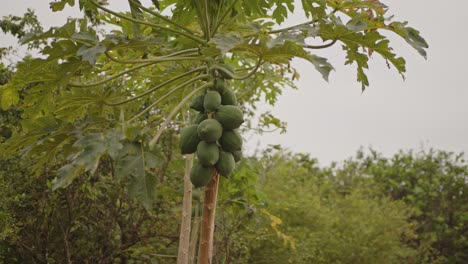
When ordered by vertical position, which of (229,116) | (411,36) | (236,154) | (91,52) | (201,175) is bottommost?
(201,175)

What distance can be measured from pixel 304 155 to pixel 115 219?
13.5 m

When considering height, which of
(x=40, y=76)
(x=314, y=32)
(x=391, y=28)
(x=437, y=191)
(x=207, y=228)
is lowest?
(x=207, y=228)

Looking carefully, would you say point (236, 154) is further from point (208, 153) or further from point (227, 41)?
point (227, 41)

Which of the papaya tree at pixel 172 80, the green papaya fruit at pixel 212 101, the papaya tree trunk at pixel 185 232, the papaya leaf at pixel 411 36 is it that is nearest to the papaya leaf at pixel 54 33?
the papaya tree at pixel 172 80

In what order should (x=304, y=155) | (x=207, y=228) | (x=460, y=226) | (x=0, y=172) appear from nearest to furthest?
(x=207, y=228) → (x=0, y=172) → (x=460, y=226) → (x=304, y=155)

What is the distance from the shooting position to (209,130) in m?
1.84

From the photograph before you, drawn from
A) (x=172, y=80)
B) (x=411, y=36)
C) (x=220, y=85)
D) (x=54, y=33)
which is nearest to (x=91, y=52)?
(x=54, y=33)

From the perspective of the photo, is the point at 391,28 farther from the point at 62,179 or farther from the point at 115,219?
the point at 115,219

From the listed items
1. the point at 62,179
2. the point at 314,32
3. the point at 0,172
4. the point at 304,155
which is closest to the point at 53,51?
the point at 62,179

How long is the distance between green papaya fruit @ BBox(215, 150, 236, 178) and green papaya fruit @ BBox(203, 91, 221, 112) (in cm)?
17

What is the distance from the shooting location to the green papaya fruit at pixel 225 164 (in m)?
1.90

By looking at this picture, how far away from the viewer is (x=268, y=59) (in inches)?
71.1

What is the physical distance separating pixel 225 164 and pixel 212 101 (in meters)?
0.24

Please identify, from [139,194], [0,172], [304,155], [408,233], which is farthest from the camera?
[304,155]
